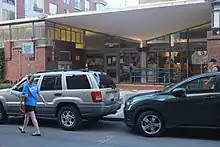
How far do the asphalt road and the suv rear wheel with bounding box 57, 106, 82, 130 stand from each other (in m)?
0.20

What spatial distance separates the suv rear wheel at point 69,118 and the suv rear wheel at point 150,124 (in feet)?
5.87

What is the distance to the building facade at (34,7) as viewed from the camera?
41.1 m

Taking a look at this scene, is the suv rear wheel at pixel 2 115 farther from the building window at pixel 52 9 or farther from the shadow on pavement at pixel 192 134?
the building window at pixel 52 9

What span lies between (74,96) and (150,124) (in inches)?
91.2

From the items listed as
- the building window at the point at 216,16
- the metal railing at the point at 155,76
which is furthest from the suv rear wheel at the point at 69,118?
the metal railing at the point at 155,76

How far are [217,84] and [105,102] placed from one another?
3.10 metres

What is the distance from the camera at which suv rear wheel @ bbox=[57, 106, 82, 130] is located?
9.15m

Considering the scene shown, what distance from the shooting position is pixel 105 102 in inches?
362

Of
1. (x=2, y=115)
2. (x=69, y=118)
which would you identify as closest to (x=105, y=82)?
(x=69, y=118)

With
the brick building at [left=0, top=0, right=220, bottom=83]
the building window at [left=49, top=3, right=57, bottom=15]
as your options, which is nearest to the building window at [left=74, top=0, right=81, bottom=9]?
the building window at [left=49, top=3, right=57, bottom=15]

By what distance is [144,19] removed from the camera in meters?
20.0

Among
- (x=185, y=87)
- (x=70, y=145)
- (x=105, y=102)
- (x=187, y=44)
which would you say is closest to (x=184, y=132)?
(x=185, y=87)

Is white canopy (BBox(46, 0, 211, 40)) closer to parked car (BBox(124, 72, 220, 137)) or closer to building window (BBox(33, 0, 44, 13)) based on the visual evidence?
parked car (BBox(124, 72, 220, 137))

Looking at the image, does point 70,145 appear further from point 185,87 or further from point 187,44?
point 187,44
